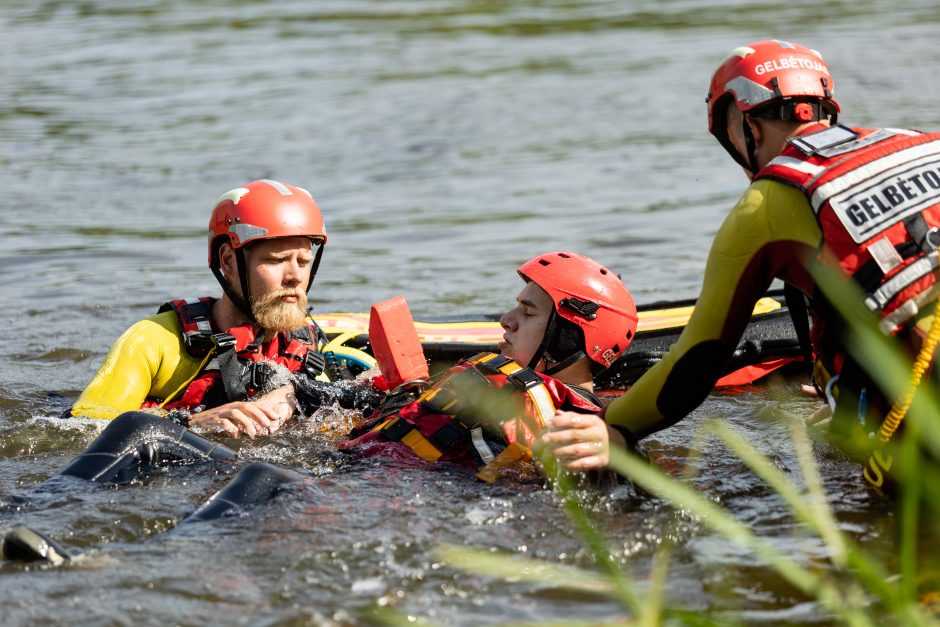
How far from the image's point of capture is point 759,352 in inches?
304

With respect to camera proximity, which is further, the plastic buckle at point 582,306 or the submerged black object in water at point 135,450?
the plastic buckle at point 582,306

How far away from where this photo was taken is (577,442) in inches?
177

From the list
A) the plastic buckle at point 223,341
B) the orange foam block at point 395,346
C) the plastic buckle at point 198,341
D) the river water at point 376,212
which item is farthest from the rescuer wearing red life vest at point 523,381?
the plastic buckle at point 198,341

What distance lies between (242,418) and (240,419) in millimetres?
11

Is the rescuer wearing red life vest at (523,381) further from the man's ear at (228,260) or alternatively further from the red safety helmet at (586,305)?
the man's ear at (228,260)

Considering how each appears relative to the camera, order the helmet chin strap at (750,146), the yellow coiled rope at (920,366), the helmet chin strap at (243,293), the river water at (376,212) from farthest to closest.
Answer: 1. the helmet chin strap at (243,293)
2. the helmet chin strap at (750,146)
3. the river water at (376,212)
4. the yellow coiled rope at (920,366)

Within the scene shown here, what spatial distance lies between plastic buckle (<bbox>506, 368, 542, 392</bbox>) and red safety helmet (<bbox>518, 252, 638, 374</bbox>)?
0.52 m

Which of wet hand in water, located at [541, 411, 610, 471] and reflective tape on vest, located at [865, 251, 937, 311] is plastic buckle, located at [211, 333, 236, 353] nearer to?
wet hand in water, located at [541, 411, 610, 471]

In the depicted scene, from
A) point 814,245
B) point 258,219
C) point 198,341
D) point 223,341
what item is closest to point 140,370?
point 198,341

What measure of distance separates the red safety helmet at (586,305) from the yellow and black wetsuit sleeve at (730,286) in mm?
1219

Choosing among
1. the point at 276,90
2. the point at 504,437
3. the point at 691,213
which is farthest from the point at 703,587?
the point at 276,90

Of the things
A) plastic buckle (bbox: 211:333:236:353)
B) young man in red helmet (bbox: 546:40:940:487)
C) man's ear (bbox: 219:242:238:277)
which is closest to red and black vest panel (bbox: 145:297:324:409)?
plastic buckle (bbox: 211:333:236:353)

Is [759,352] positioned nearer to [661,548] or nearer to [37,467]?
[661,548]

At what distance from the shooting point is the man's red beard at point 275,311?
6707mm
